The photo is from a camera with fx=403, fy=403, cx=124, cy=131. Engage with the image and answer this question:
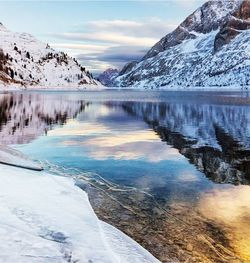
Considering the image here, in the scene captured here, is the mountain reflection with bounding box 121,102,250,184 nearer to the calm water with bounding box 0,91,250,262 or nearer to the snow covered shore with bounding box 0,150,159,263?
the calm water with bounding box 0,91,250,262

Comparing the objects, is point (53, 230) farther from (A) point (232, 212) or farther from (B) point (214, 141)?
(B) point (214, 141)

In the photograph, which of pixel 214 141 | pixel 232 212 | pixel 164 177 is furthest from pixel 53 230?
pixel 214 141

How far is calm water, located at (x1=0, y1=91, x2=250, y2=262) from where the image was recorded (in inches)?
490

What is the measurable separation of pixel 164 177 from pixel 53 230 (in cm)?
999

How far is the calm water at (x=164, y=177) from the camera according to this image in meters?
12.5

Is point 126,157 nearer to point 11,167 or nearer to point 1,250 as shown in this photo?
point 11,167

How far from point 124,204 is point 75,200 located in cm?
206

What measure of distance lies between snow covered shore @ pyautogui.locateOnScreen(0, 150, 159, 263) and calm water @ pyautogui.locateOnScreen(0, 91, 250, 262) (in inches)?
41.9

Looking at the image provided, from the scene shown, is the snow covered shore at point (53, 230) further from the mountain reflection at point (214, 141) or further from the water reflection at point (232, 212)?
the mountain reflection at point (214, 141)

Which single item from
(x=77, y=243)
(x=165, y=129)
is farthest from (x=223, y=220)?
(x=165, y=129)

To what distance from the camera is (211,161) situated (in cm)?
2423

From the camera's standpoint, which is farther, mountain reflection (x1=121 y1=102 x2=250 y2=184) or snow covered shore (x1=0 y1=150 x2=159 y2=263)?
mountain reflection (x1=121 y1=102 x2=250 y2=184)

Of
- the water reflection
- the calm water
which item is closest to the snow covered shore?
the calm water

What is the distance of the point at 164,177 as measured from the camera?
789 inches
